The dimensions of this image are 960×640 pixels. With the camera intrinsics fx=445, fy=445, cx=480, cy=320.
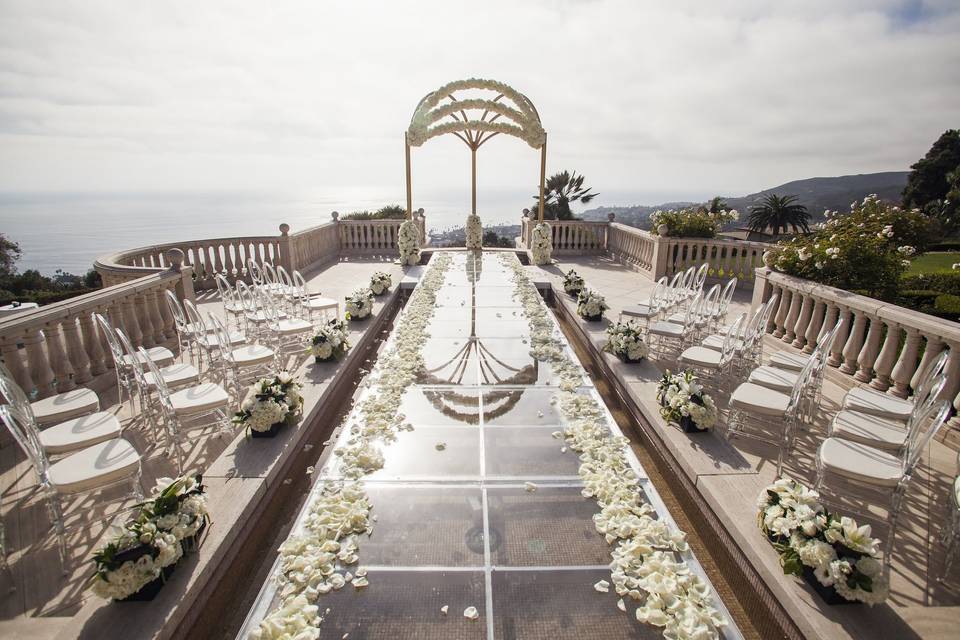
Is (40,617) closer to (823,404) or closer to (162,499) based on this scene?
(162,499)

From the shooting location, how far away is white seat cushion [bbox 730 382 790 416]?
3.43 metres

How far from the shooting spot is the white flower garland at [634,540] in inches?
81.0

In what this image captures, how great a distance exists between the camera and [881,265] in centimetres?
540

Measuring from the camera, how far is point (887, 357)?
4.18 m

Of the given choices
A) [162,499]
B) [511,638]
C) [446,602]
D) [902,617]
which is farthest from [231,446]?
[902,617]

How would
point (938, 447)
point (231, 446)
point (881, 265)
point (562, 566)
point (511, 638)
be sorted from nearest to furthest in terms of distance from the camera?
point (511, 638) → point (562, 566) → point (231, 446) → point (938, 447) → point (881, 265)

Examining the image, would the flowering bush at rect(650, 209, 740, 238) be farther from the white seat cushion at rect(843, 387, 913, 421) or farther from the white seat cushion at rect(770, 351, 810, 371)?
the white seat cushion at rect(843, 387, 913, 421)

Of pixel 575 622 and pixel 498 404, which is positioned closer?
pixel 575 622

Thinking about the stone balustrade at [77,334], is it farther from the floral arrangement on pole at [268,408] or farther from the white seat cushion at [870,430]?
the white seat cushion at [870,430]

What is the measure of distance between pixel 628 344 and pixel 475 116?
9.69 meters

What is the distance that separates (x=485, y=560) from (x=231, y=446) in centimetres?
222

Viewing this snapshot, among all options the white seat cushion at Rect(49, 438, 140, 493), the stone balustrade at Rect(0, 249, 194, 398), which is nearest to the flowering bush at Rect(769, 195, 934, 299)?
the white seat cushion at Rect(49, 438, 140, 493)

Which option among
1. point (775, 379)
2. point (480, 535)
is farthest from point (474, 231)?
point (480, 535)

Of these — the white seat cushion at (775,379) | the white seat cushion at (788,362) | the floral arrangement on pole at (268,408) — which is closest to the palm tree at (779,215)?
the white seat cushion at (788,362)
